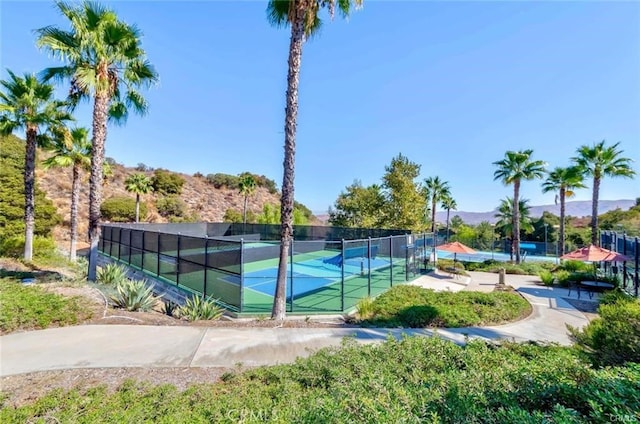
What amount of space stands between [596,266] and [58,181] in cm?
4912

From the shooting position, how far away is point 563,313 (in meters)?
9.14

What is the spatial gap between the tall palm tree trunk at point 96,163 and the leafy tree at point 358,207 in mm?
18414

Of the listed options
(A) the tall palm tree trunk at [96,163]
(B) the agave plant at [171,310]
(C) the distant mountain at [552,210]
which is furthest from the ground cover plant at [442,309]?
(C) the distant mountain at [552,210]

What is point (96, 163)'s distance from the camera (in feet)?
32.9

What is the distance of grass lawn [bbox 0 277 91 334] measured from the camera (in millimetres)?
A: 5570

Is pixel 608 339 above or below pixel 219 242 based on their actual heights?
below

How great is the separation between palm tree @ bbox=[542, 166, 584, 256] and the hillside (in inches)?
1421

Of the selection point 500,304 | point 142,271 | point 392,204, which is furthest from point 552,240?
point 142,271

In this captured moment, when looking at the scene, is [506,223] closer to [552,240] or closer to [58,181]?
[552,240]

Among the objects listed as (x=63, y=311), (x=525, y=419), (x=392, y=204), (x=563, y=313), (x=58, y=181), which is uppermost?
Answer: (x=58, y=181)

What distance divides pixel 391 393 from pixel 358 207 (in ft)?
83.0
